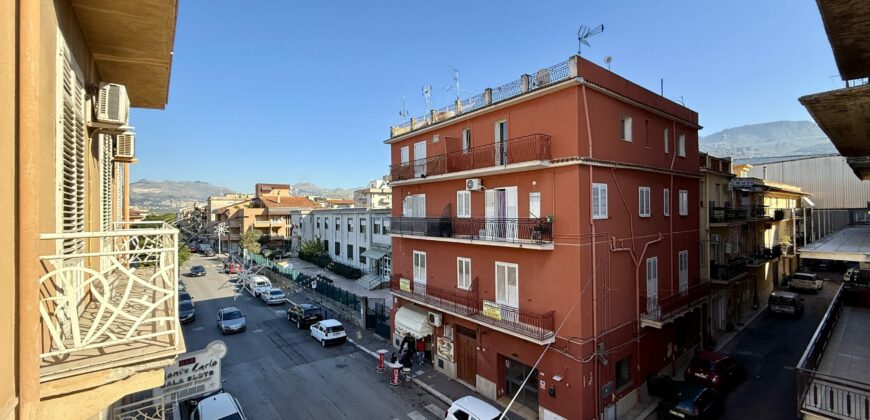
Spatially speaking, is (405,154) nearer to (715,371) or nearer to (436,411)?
(436,411)

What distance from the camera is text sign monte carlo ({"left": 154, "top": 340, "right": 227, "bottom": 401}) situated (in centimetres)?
1023

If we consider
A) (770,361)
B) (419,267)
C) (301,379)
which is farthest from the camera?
(419,267)

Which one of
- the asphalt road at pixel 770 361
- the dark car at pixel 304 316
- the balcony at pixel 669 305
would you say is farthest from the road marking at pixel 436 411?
the dark car at pixel 304 316

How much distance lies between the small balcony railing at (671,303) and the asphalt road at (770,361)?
12.5 feet

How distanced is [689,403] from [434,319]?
10.3 m

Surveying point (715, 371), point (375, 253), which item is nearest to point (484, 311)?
point (715, 371)

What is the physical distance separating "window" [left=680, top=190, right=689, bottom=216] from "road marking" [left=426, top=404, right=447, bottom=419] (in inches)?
570

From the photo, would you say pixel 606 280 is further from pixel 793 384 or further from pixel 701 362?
pixel 793 384

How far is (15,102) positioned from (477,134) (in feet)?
49.2

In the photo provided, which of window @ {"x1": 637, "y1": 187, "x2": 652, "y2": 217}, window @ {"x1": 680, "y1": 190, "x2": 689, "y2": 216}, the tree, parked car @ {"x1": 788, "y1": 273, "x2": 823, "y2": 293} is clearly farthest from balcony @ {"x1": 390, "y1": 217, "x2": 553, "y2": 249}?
the tree

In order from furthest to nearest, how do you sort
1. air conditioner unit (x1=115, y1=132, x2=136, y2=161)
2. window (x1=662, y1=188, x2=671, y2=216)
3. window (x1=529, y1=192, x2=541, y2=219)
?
window (x1=662, y1=188, x2=671, y2=216) < window (x1=529, y1=192, x2=541, y2=219) < air conditioner unit (x1=115, y1=132, x2=136, y2=161)

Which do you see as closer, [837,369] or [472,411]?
[837,369]

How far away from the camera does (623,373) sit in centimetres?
1492

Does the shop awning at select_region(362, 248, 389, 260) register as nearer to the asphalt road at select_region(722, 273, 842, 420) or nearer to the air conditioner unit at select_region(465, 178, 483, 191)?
the air conditioner unit at select_region(465, 178, 483, 191)
